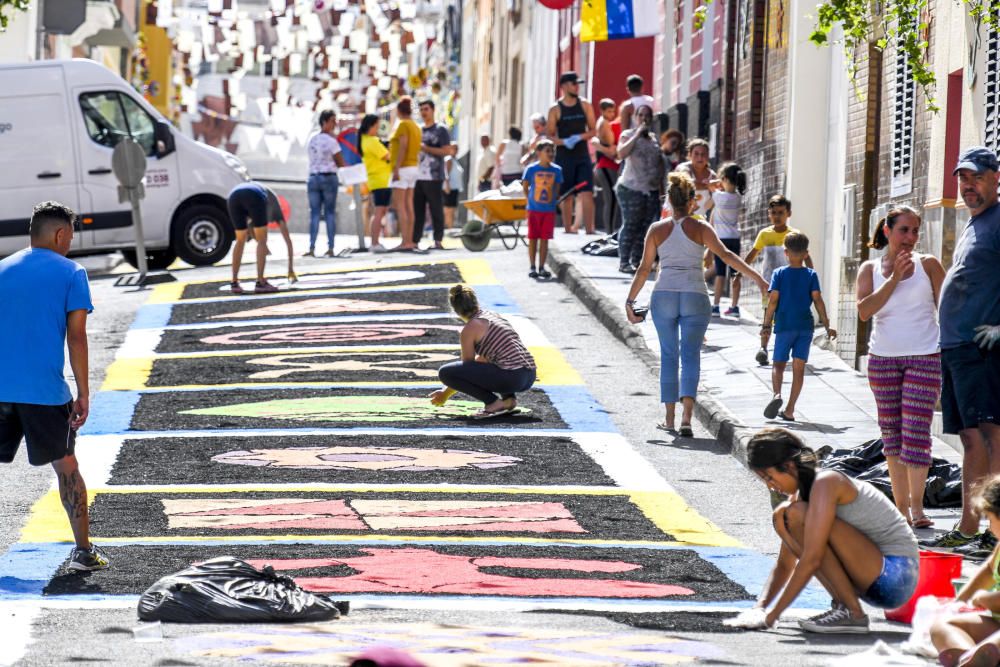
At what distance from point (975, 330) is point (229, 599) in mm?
4126

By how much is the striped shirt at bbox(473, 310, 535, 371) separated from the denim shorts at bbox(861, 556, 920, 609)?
735 centimetres

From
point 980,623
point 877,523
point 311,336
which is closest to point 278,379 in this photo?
point 311,336

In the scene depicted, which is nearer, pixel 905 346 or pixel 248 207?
pixel 905 346

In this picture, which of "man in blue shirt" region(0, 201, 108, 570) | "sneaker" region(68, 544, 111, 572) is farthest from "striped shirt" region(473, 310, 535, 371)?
"sneaker" region(68, 544, 111, 572)

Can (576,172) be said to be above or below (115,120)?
below

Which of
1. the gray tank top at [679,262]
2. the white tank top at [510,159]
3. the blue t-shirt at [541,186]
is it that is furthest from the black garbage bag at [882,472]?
the white tank top at [510,159]

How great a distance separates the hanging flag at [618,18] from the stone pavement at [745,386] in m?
8.28

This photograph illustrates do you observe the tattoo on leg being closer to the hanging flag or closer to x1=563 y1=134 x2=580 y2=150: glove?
x1=563 y1=134 x2=580 y2=150: glove

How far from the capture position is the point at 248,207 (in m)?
21.7

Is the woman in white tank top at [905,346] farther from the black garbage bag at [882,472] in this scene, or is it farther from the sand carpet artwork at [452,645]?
the sand carpet artwork at [452,645]

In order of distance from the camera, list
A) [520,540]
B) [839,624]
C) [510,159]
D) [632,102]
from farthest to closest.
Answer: [510,159] → [632,102] → [520,540] → [839,624]

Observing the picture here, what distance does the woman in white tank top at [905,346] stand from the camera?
10.6 m

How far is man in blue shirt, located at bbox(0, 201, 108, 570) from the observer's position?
9.59m

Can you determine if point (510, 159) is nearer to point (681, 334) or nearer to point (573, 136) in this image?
point (573, 136)
